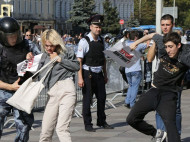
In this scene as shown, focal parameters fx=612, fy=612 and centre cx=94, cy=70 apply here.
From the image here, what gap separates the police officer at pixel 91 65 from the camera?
10.3m

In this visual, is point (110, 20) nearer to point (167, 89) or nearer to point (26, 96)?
point (167, 89)

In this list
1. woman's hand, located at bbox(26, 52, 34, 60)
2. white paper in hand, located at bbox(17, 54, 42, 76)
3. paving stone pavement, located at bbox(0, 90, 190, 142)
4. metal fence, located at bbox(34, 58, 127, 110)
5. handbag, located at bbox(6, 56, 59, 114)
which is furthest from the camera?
metal fence, located at bbox(34, 58, 127, 110)

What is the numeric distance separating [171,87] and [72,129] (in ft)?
11.1

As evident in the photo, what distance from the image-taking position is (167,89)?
7672 mm

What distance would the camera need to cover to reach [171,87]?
7.66 m

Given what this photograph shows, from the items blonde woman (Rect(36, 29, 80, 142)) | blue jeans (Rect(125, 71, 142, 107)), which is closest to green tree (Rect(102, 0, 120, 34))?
blue jeans (Rect(125, 71, 142, 107))

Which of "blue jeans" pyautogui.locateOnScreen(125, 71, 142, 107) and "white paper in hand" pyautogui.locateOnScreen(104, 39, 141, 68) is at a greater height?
"white paper in hand" pyautogui.locateOnScreen(104, 39, 141, 68)

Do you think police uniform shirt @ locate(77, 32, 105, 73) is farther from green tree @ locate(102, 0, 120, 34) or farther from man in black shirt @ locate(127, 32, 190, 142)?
green tree @ locate(102, 0, 120, 34)

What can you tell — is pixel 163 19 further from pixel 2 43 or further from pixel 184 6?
pixel 184 6

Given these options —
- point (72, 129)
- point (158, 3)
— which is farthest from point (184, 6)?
point (72, 129)

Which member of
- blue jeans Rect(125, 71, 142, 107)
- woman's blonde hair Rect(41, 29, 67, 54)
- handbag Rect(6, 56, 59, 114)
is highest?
woman's blonde hair Rect(41, 29, 67, 54)

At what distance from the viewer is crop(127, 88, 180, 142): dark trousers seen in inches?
296

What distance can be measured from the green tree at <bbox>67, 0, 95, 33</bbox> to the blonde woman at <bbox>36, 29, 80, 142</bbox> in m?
71.3

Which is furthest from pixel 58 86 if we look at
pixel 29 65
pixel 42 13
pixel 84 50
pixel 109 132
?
pixel 42 13
